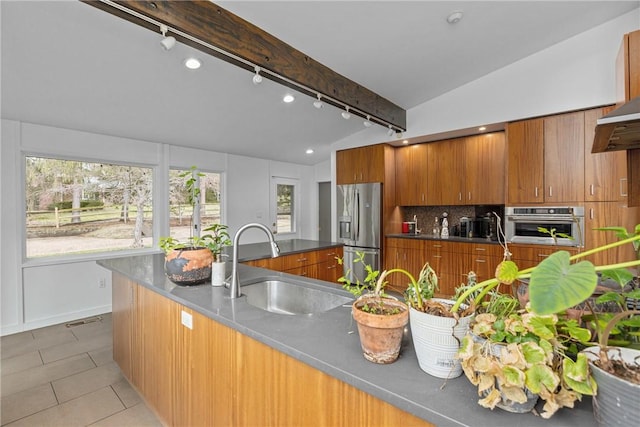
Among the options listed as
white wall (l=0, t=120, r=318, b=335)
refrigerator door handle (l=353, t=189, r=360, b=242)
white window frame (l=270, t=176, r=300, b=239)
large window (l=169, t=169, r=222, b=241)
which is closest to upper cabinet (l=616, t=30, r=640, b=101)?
refrigerator door handle (l=353, t=189, r=360, b=242)

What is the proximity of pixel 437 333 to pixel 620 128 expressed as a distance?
1377 mm

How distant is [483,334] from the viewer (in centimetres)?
63

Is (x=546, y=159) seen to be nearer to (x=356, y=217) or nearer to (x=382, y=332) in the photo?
(x=356, y=217)

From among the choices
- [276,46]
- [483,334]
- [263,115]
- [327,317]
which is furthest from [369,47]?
[483,334]

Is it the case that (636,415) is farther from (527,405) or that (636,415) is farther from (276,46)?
(276,46)

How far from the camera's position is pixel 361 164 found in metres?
4.85

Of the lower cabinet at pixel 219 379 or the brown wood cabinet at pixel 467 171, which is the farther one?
the brown wood cabinet at pixel 467 171

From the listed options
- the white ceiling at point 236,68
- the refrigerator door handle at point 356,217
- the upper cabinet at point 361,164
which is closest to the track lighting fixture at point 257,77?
the white ceiling at point 236,68

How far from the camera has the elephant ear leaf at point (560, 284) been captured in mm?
433

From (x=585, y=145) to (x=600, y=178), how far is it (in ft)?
1.22

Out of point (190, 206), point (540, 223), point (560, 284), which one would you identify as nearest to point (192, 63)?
point (190, 206)

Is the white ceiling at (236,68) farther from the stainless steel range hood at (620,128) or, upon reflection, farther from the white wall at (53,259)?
the stainless steel range hood at (620,128)

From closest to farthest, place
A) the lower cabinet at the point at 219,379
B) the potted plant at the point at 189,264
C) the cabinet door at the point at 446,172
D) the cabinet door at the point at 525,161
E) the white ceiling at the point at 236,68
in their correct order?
the lower cabinet at the point at 219,379
the potted plant at the point at 189,264
the white ceiling at the point at 236,68
the cabinet door at the point at 525,161
the cabinet door at the point at 446,172

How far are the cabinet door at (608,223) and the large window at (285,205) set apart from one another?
470 centimetres
